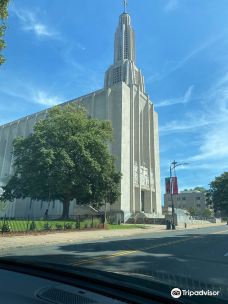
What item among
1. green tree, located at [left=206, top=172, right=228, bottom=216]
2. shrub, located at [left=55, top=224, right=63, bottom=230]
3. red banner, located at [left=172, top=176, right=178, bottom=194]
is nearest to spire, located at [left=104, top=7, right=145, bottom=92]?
green tree, located at [left=206, top=172, right=228, bottom=216]

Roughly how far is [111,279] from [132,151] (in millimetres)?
70772

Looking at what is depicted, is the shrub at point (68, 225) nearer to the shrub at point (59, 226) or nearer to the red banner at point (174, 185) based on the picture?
the shrub at point (59, 226)

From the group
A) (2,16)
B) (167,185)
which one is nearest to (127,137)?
(167,185)

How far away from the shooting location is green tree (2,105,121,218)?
45.2 m

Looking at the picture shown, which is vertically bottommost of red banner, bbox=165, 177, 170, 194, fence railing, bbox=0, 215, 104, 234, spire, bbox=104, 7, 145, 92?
fence railing, bbox=0, 215, 104, 234

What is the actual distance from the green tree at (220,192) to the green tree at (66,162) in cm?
4924

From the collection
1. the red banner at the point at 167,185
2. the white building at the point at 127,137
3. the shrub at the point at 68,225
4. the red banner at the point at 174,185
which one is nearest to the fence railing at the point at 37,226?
the shrub at the point at 68,225

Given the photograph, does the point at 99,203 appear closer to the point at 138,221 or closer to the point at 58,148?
the point at 58,148

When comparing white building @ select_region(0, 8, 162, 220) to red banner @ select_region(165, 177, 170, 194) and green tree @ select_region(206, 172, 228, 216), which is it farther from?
green tree @ select_region(206, 172, 228, 216)

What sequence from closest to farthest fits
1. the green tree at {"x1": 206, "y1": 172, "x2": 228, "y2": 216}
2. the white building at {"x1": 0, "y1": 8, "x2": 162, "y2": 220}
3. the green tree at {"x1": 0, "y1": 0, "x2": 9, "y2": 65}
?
the green tree at {"x1": 0, "y1": 0, "x2": 9, "y2": 65}
the white building at {"x1": 0, "y1": 8, "x2": 162, "y2": 220}
the green tree at {"x1": 206, "y1": 172, "x2": 228, "y2": 216}

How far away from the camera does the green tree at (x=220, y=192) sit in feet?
305

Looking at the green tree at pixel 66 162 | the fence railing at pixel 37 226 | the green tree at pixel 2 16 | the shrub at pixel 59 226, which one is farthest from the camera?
the green tree at pixel 66 162

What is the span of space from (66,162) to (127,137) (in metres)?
31.3

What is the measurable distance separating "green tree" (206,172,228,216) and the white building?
19532mm
